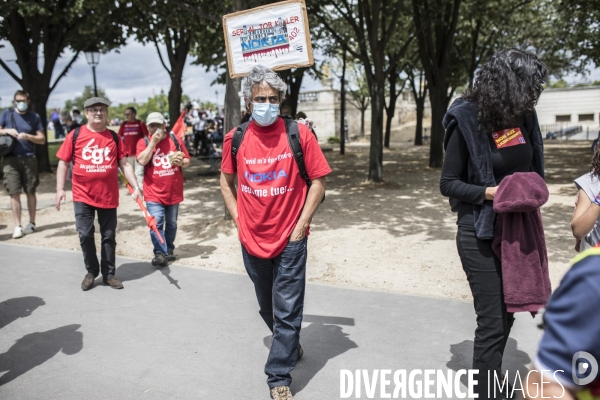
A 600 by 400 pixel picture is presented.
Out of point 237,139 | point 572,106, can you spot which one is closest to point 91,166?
point 237,139

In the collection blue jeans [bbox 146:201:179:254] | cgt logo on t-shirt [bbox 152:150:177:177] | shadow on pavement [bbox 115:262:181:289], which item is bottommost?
shadow on pavement [bbox 115:262:181:289]

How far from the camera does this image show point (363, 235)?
8.34m

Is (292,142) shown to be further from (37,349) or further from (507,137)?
(37,349)

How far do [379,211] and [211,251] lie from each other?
3.59 meters

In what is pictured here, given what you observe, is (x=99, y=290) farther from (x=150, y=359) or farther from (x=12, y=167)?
(x=12, y=167)

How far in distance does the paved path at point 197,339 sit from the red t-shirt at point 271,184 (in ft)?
3.33

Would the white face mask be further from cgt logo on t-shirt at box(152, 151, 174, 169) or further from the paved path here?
the paved path

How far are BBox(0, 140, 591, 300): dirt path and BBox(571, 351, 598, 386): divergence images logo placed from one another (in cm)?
444

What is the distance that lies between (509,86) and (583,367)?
2.08m

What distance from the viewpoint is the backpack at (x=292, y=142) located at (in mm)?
3656

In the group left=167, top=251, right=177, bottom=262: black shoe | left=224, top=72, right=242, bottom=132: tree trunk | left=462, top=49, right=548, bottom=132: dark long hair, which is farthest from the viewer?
left=224, top=72, right=242, bottom=132: tree trunk

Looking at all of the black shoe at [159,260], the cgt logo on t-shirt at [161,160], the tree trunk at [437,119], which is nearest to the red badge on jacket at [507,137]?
the cgt logo on t-shirt at [161,160]

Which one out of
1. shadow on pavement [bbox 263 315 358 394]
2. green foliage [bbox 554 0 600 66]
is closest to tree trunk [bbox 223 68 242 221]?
shadow on pavement [bbox 263 315 358 394]

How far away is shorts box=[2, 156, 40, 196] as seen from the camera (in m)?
8.92
